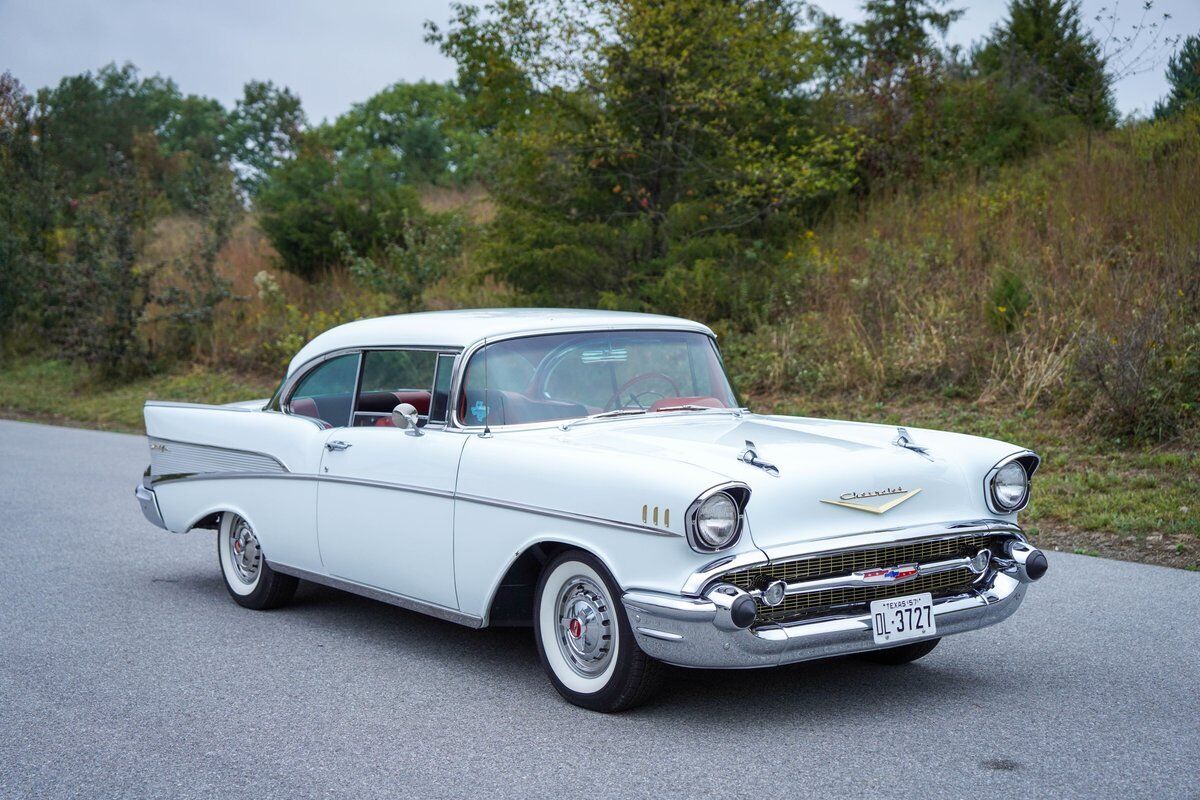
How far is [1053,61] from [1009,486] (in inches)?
694

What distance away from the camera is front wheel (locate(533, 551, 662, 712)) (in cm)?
437

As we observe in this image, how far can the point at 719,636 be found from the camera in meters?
4.05

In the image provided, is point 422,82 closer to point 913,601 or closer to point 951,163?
point 951,163

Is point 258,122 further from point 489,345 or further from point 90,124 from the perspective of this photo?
point 489,345

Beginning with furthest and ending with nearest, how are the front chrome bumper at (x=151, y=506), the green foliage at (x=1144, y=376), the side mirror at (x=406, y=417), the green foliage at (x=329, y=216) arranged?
the green foliage at (x=329, y=216) < the green foliage at (x=1144, y=376) < the front chrome bumper at (x=151, y=506) < the side mirror at (x=406, y=417)

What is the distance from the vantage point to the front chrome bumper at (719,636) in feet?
13.3

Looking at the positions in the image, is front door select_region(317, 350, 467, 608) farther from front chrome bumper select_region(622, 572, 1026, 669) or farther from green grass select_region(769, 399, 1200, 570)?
green grass select_region(769, 399, 1200, 570)

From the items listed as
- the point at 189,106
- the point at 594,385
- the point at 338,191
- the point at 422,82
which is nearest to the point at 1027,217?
the point at 594,385

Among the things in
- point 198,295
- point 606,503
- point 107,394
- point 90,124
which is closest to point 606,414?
point 606,503

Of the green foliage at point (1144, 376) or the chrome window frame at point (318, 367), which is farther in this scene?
the green foliage at point (1144, 376)

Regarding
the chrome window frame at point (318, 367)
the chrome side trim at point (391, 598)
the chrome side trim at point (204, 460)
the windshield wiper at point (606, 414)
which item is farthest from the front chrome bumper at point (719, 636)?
the chrome side trim at point (204, 460)

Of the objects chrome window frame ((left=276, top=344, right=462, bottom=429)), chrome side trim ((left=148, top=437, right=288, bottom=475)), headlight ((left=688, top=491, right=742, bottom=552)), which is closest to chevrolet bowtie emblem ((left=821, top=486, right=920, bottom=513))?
headlight ((left=688, top=491, right=742, bottom=552))

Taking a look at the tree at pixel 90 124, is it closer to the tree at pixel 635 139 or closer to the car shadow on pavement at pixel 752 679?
the tree at pixel 635 139

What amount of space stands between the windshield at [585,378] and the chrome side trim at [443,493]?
0.39m
